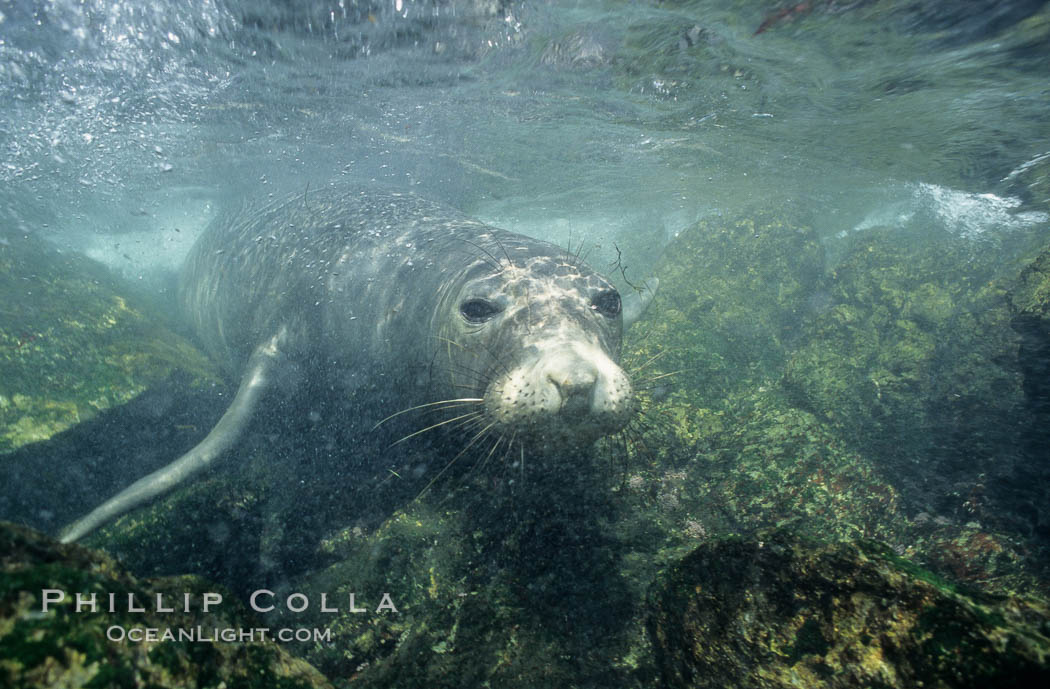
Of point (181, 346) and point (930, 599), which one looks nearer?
point (930, 599)

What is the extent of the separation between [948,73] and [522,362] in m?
9.20

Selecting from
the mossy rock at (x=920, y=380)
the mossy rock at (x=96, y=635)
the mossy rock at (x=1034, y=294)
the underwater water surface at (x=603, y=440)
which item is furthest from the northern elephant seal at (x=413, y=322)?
the mossy rock at (x=1034, y=294)

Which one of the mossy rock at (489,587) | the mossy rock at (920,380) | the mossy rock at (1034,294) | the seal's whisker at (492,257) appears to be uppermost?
the seal's whisker at (492,257)

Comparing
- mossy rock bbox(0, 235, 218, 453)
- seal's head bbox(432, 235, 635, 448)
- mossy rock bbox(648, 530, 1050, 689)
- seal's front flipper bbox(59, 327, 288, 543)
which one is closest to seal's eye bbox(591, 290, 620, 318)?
seal's head bbox(432, 235, 635, 448)

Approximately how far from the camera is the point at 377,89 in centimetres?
796

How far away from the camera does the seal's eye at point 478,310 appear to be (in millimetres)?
3271

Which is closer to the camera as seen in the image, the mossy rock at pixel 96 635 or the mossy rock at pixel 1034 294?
the mossy rock at pixel 96 635

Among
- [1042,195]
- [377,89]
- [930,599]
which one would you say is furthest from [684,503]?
[1042,195]

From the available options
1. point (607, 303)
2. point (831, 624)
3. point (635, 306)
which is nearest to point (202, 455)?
point (607, 303)

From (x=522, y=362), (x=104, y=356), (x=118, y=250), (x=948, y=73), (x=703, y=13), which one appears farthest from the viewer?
(x=118, y=250)

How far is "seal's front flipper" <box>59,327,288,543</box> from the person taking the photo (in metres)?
3.17

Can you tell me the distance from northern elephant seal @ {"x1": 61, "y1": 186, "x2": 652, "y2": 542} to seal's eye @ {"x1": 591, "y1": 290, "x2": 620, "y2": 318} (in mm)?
10

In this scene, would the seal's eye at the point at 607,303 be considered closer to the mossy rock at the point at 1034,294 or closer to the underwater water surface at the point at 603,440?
the underwater water surface at the point at 603,440

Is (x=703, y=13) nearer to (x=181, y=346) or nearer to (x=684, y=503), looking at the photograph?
(x=684, y=503)
